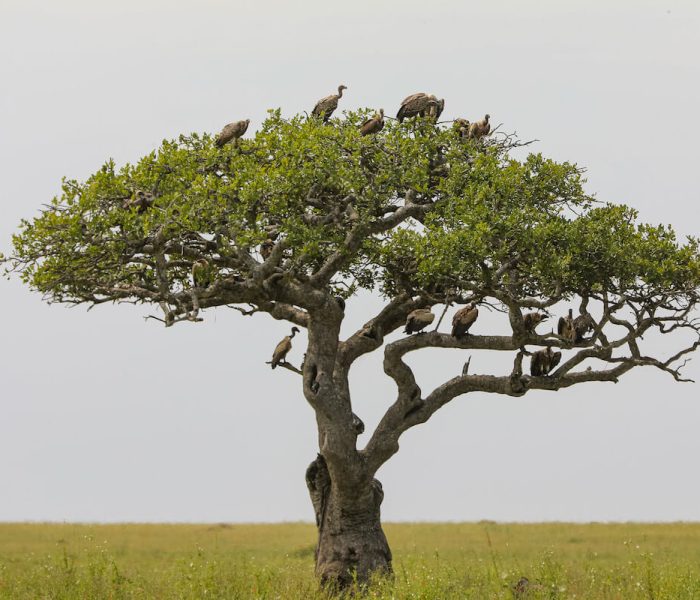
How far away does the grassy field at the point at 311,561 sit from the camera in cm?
1530

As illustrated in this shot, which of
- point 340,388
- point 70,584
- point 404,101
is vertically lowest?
point 70,584

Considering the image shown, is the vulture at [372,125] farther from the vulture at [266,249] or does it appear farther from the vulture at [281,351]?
the vulture at [281,351]

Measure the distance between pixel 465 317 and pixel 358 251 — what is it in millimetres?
2778

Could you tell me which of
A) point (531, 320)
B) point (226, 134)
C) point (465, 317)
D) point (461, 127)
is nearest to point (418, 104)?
point (461, 127)

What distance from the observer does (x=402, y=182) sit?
19641 mm

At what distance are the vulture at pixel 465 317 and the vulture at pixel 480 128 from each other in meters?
3.75

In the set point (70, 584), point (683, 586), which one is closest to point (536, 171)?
point (683, 586)

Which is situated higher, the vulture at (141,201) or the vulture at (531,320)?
the vulture at (141,201)

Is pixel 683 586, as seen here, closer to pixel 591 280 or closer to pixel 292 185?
pixel 591 280

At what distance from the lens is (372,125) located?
66.6 ft

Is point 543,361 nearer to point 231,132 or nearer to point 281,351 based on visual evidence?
point 281,351

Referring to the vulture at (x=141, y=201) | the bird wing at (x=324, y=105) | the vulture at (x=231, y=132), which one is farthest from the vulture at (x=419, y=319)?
the vulture at (x=141, y=201)

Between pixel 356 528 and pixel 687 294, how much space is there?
28.9 ft

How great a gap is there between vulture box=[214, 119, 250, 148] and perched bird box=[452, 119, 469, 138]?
4.56 meters
